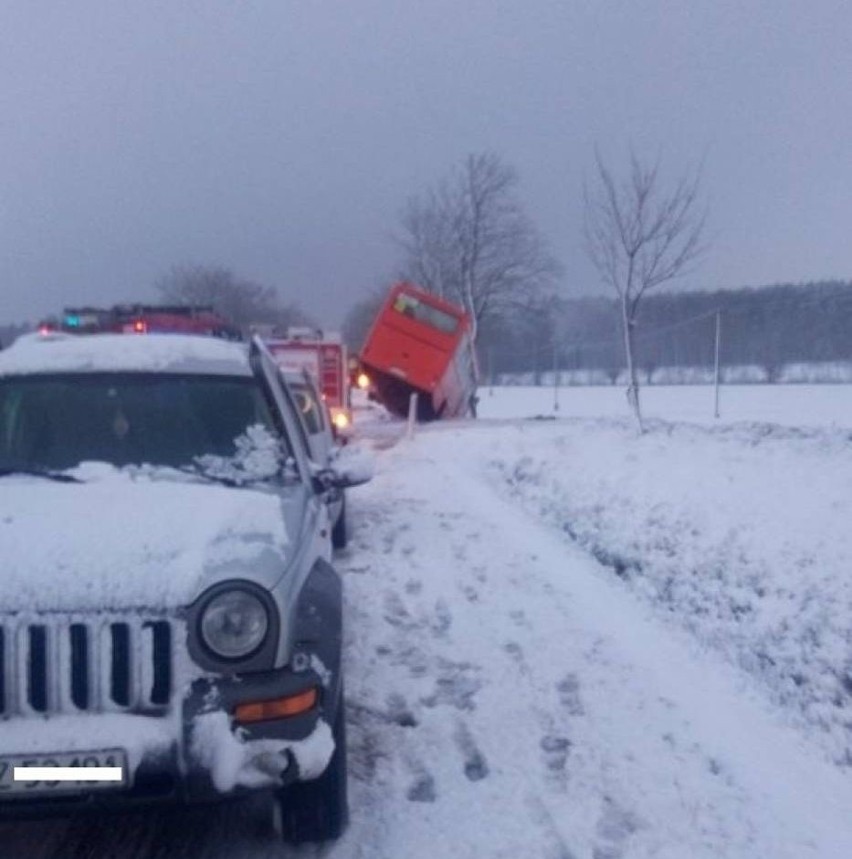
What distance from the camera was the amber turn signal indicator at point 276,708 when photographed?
3635 mm

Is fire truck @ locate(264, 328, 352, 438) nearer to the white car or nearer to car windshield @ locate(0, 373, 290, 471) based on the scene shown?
car windshield @ locate(0, 373, 290, 471)

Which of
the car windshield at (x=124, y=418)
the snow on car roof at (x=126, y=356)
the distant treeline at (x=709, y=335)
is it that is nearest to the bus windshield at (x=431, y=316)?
the distant treeline at (x=709, y=335)

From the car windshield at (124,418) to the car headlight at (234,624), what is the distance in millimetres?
1526

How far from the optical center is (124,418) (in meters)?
5.31

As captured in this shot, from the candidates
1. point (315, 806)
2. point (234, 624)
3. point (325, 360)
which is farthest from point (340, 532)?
point (325, 360)

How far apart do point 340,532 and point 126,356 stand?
Result: 509 centimetres

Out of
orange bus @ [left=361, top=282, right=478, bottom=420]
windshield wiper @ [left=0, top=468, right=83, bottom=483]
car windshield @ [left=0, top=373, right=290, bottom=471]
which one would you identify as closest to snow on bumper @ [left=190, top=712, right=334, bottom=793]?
windshield wiper @ [left=0, top=468, right=83, bottom=483]

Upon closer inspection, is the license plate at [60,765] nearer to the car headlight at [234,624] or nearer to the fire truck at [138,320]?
the car headlight at [234,624]

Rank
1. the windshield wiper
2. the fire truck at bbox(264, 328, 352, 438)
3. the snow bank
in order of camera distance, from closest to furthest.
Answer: the windshield wiper → the snow bank → the fire truck at bbox(264, 328, 352, 438)

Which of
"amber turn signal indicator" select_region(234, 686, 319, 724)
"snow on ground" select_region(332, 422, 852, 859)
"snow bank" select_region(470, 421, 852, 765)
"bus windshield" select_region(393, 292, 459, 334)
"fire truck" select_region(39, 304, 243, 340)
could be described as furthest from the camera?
"bus windshield" select_region(393, 292, 459, 334)

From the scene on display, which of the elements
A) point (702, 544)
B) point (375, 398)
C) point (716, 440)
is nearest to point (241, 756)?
point (702, 544)

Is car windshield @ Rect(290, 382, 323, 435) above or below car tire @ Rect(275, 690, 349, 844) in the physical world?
above

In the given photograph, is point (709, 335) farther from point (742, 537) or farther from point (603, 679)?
point (603, 679)

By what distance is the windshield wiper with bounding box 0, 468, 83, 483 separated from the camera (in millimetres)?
4758
